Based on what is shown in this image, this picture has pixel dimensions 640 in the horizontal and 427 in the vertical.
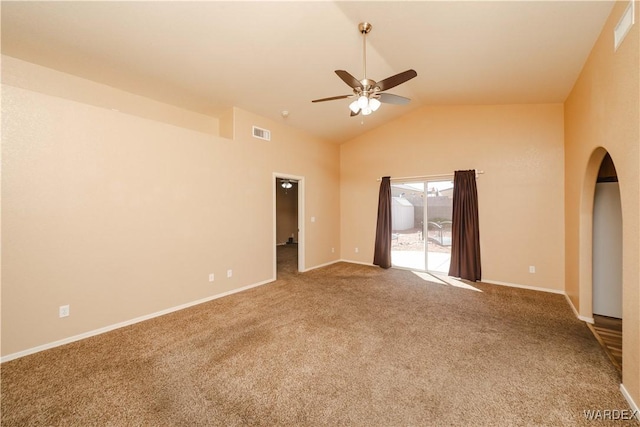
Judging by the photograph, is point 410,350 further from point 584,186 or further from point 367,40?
point 367,40

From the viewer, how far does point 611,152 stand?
2.19 meters

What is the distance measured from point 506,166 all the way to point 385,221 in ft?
8.39

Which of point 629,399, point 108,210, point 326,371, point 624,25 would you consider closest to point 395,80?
point 624,25

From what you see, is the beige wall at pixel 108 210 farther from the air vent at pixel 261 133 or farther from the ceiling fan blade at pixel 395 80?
the ceiling fan blade at pixel 395 80

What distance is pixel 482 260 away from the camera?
482cm

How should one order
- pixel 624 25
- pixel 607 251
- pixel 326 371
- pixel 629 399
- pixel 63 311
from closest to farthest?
1. pixel 629 399
2. pixel 624 25
3. pixel 326 371
4. pixel 63 311
5. pixel 607 251

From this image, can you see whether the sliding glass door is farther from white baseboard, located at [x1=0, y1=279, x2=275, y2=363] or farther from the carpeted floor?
white baseboard, located at [x1=0, y1=279, x2=275, y2=363]

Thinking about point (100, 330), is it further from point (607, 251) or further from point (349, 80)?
point (607, 251)

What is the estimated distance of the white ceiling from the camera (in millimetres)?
2307

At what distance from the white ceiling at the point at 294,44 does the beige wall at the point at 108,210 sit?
0.57 meters

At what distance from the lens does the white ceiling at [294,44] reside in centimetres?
231

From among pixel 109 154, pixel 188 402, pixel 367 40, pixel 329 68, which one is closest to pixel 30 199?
pixel 109 154

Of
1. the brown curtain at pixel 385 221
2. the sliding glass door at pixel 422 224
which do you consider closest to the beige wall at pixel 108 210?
the brown curtain at pixel 385 221

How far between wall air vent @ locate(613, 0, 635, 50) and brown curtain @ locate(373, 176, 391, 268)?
3.96 metres
